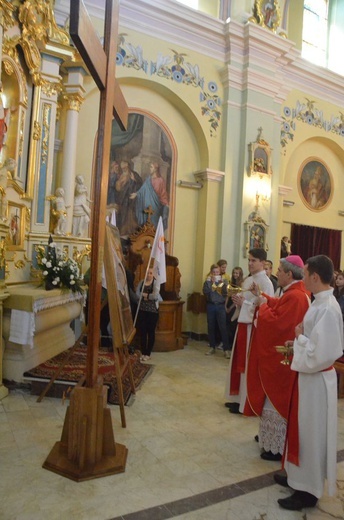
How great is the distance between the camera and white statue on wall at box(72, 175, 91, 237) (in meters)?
7.33

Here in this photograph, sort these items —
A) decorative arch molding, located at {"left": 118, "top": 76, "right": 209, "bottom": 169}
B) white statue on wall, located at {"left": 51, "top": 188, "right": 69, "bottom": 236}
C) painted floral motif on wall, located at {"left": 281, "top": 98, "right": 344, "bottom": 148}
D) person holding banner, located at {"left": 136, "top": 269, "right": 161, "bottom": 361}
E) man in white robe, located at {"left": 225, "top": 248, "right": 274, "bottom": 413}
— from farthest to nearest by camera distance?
painted floral motif on wall, located at {"left": 281, "top": 98, "right": 344, "bottom": 148}, decorative arch molding, located at {"left": 118, "top": 76, "right": 209, "bottom": 169}, white statue on wall, located at {"left": 51, "top": 188, "right": 69, "bottom": 236}, person holding banner, located at {"left": 136, "top": 269, "right": 161, "bottom": 361}, man in white robe, located at {"left": 225, "top": 248, "right": 274, "bottom": 413}

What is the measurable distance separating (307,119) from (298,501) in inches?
395

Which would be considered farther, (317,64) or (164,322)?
(317,64)

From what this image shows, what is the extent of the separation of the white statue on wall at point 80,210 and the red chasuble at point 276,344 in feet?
14.4

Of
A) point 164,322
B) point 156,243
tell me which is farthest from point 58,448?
point 164,322

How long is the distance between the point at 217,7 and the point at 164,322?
23.4 ft

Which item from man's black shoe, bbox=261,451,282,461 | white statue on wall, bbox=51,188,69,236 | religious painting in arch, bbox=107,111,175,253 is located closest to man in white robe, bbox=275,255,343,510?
man's black shoe, bbox=261,451,282,461

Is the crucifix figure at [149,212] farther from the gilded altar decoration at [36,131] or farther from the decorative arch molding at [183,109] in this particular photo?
the gilded altar decoration at [36,131]

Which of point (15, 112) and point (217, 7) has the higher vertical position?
point (217, 7)

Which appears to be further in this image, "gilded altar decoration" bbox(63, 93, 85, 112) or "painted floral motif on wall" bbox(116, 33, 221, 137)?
"painted floral motif on wall" bbox(116, 33, 221, 137)

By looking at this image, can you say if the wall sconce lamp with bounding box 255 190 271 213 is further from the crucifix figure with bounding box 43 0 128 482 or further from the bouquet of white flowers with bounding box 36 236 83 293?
the crucifix figure with bounding box 43 0 128 482

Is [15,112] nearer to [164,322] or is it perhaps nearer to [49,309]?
[49,309]

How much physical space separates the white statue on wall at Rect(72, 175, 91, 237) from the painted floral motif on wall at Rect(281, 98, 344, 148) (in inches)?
219

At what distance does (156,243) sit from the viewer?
6.27 metres
